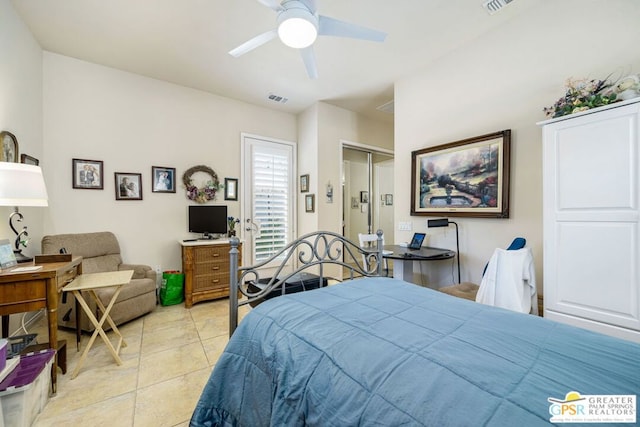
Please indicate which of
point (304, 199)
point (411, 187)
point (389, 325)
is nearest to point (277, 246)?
point (304, 199)

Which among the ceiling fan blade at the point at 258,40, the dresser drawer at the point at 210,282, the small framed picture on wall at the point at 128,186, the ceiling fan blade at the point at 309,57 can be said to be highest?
the ceiling fan blade at the point at 258,40

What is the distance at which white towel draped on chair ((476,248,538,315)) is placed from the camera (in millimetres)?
1909

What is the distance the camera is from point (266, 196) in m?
4.52

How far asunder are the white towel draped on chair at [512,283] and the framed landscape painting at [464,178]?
685mm

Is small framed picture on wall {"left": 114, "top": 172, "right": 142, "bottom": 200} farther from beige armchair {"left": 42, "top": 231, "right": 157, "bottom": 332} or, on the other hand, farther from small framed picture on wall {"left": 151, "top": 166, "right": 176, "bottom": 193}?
beige armchair {"left": 42, "top": 231, "right": 157, "bottom": 332}

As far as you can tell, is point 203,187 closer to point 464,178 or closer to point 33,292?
point 33,292

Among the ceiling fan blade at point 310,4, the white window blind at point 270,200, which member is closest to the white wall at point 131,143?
the white window blind at point 270,200

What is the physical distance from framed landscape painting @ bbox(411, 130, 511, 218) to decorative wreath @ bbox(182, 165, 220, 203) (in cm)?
289

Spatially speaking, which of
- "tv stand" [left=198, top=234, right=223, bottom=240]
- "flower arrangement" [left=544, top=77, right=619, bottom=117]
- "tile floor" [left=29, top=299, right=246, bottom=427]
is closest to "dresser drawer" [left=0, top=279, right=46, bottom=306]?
"tile floor" [left=29, top=299, right=246, bottom=427]

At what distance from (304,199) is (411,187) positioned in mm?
1938

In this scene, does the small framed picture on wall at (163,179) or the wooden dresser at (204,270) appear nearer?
the wooden dresser at (204,270)

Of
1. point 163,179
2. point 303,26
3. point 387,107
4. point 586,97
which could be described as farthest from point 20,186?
point 387,107

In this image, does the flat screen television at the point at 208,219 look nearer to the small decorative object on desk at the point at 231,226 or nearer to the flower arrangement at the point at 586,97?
the small decorative object on desk at the point at 231,226

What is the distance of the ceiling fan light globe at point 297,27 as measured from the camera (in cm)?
173
